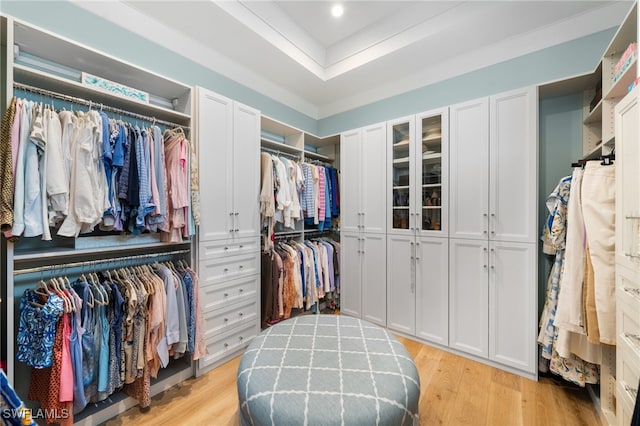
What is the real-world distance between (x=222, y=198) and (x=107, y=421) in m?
1.60

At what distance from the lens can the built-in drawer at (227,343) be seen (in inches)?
82.9

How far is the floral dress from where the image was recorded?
1731 mm

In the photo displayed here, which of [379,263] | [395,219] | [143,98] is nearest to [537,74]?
[395,219]

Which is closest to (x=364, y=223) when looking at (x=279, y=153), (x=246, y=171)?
(x=279, y=153)

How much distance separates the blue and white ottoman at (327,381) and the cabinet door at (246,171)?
1140 millimetres

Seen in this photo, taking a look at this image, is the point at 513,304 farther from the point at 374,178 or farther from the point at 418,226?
the point at 374,178

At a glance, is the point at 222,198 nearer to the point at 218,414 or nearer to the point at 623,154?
the point at 218,414

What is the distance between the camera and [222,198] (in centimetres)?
218

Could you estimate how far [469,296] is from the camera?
89.7 inches

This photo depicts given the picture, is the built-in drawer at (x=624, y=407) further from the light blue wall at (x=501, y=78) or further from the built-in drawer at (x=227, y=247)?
the built-in drawer at (x=227, y=247)

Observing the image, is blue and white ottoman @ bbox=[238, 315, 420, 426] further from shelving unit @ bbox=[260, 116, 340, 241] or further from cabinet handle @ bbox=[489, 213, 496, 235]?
shelving unit @ bbox=[260, 116, 340, 241]

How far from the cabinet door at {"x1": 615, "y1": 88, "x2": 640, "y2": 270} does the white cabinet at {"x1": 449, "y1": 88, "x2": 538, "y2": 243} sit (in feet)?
2.36

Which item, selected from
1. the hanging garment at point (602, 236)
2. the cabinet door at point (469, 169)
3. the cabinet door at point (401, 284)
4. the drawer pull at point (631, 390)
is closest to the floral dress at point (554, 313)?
the hanging garment at point (602, 236)

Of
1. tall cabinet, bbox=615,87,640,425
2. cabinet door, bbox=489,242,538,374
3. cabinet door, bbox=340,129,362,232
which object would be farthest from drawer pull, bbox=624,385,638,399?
cabinet door, bbox=340,129,362,232
